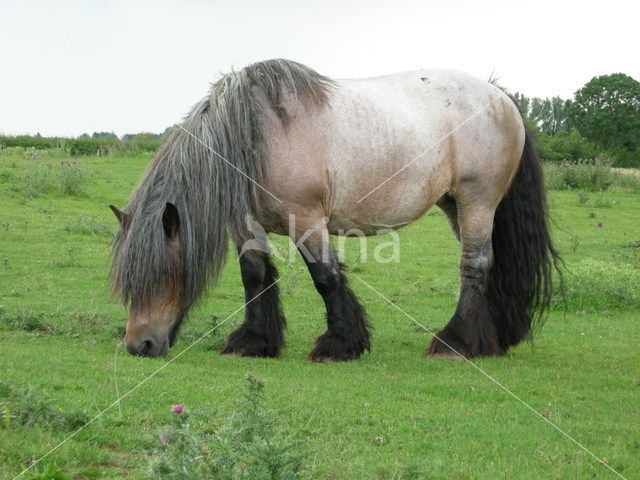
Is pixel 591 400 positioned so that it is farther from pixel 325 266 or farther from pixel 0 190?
pixel 0 190

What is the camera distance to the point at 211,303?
944 cm

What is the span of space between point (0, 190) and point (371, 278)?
31.7 ft

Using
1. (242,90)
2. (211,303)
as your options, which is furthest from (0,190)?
(242,90)

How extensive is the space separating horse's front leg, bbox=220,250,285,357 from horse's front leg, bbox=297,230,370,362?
0.41 m

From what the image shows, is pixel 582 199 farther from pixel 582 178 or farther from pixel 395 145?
pixel 395 145

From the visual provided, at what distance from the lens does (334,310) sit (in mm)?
6496

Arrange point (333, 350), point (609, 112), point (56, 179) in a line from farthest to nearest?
point (609, 112) < point (56, 179) < point (333, 350)

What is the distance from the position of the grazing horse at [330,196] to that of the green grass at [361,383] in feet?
1.41

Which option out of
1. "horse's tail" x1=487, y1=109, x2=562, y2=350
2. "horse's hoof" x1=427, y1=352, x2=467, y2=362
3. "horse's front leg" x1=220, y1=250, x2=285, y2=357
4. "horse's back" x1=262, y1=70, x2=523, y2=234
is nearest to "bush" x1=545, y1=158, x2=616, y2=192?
"horse's tail" x1=487, y1=109, x2=562, y2=350

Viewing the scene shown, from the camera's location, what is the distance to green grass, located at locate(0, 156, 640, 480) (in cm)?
380

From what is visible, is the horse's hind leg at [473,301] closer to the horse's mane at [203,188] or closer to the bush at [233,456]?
the horse's mane at [203,188]

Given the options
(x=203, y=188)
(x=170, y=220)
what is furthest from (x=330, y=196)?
(x=170, y=220)

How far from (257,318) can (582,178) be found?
68.1 feet

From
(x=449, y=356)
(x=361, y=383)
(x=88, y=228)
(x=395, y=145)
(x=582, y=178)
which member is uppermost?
(x=395, y=145)
